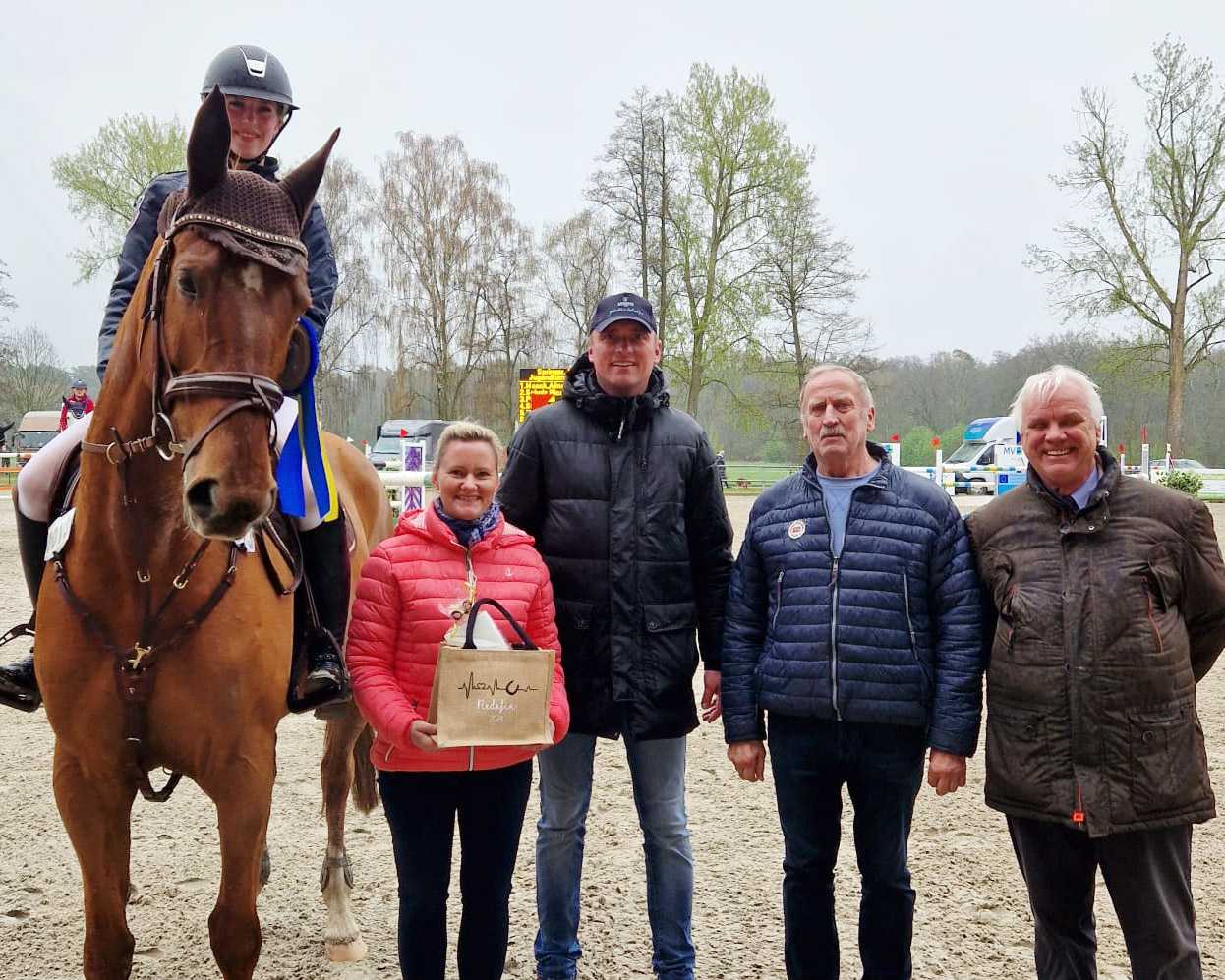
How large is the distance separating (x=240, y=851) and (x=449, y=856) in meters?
0.55

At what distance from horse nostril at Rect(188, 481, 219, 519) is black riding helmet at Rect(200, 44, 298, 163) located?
5.14 ft

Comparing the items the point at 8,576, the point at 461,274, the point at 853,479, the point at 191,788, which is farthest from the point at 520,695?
the point at 461,274

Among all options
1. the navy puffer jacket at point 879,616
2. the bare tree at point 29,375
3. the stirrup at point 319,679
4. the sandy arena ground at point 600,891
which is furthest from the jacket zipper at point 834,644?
the bare tree at point 29,375

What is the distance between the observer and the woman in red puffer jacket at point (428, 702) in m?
2.51

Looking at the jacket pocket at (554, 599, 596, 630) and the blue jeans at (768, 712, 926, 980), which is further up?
the jacket pocket at (554, 599, 596, 630)

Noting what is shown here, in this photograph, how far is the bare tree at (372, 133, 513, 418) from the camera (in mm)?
30016

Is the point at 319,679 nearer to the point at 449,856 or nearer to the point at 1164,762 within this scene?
the point at 449,856

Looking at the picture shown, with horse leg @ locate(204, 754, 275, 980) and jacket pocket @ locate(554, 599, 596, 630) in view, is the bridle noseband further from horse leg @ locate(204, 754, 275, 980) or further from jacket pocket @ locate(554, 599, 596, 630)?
jacket pocket @ locate(554, 599, 596, 630)

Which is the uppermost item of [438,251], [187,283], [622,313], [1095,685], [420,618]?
[438,251]

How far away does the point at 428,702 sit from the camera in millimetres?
2555

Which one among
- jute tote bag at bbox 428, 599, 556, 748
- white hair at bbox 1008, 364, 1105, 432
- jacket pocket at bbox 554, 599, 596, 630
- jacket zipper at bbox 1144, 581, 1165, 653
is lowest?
jute tote bag at bbox 428, 599, 556, 748

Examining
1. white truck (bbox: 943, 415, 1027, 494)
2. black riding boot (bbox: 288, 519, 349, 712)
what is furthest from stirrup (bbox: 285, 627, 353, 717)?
white truck (bbox: 943, 415, 1027, 494)

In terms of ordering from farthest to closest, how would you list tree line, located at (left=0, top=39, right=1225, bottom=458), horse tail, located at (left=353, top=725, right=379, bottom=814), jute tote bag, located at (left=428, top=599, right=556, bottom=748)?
tree line, located at (left=0, top=39, right=1225, bottom=458) → horse tail, located at (left=353, top=725, right=379, bottom=814) → jute tote bag, located at (left=428, top=599, right=556, bottom=748)

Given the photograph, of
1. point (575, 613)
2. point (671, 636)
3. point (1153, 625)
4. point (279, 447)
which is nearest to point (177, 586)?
point (279, 447)
